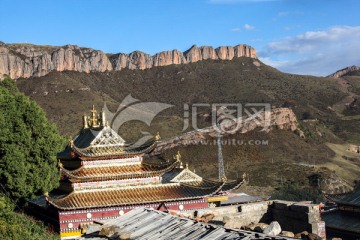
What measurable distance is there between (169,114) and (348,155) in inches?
1689

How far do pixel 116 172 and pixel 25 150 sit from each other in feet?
13.5

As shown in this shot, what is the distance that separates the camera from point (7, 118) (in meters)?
24.4

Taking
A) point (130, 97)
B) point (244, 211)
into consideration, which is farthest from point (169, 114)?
point (244, 211)

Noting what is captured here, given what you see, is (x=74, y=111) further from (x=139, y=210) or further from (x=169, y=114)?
(x=139, y=210)

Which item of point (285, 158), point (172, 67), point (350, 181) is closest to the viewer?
point (350, 181)

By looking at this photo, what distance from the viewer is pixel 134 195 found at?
25297 millimetres

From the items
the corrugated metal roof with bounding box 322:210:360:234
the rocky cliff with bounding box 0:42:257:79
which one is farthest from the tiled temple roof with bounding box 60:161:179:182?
the rocky cliff with bounding box 0:42:257:79

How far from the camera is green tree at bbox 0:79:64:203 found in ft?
78.3

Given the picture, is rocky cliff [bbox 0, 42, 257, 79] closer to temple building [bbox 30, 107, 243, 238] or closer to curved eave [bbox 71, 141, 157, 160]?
temple building [bbox 30, 107, 243, 238]

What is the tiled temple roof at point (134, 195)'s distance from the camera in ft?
78.9

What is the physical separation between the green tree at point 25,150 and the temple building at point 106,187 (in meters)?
0.90

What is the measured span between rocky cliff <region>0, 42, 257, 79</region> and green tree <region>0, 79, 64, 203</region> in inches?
4505

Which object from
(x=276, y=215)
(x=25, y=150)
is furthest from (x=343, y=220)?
(x=25, y=150)

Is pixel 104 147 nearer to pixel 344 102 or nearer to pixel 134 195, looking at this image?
pixel 134 195
